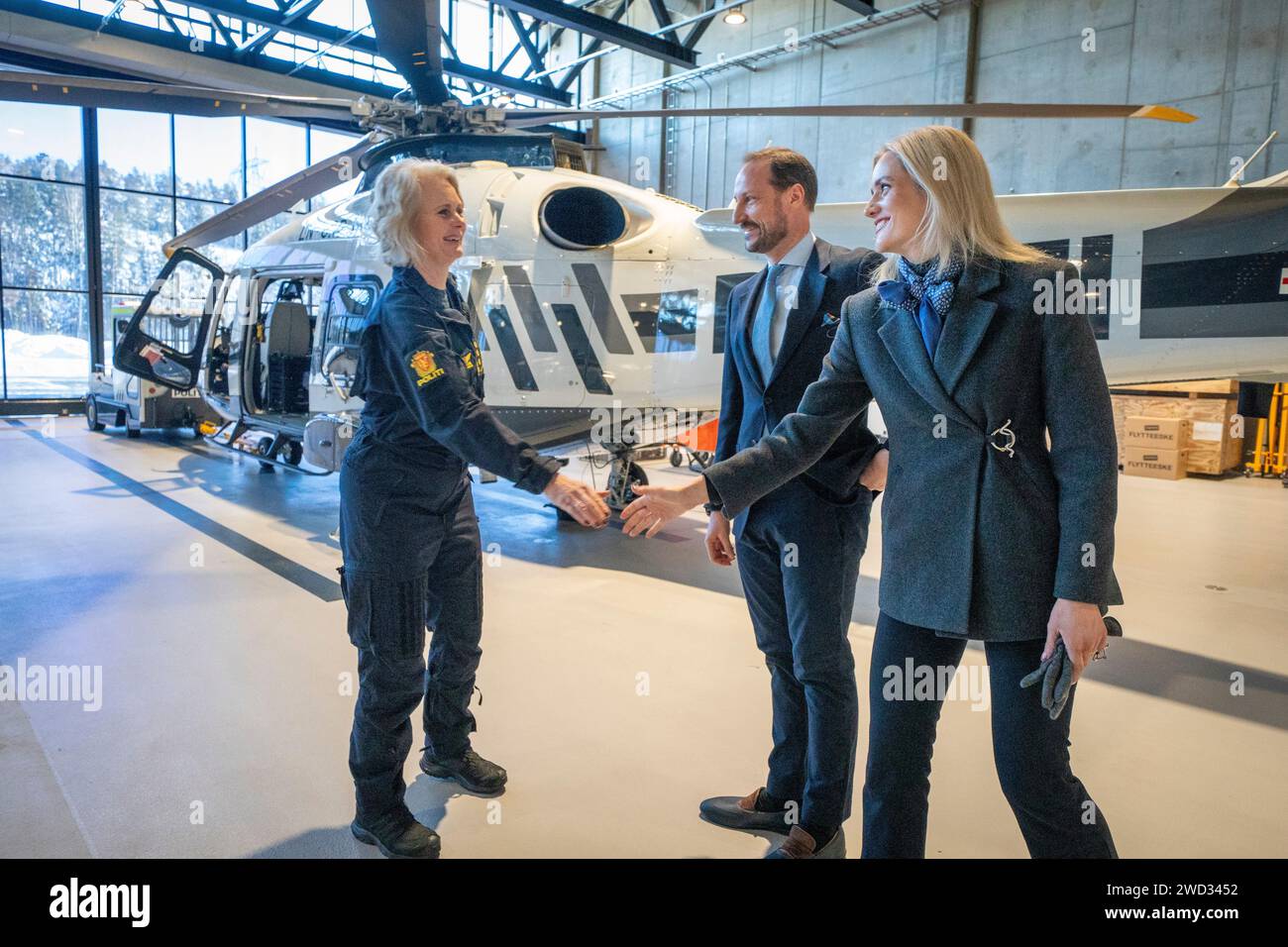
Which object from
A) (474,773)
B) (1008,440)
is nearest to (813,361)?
(1008,440)

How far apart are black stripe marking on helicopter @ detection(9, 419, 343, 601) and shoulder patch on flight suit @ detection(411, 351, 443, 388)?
2963 millimetres

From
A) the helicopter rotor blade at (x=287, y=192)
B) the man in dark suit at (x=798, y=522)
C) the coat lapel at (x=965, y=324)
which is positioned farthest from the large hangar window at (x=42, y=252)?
the coat lapel at (x=965, y=324)

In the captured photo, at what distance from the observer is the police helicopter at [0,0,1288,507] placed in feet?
12.9

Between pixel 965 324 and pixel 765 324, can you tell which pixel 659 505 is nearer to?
pixel 765 324

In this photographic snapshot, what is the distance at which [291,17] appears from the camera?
46.2 feet

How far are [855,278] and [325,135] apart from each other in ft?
59.7

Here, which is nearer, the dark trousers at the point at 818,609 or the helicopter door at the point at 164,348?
the dark trousers at the point at 818,609

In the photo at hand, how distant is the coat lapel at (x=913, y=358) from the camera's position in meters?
1.61

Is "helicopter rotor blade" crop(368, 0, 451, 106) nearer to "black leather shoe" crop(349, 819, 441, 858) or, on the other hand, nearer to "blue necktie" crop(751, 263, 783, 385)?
"blue necktie" crop(751, 263, 783, 385)

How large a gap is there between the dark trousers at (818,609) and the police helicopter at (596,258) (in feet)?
8.69

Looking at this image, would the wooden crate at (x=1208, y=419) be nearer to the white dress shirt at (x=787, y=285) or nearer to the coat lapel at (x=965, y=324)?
the white dress shirt at (x=787, y=285)

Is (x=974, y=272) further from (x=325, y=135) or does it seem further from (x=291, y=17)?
(x=325, y=135)

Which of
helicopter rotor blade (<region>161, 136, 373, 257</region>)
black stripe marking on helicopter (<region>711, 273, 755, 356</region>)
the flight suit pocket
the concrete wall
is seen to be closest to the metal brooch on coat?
the flight suit pocket
